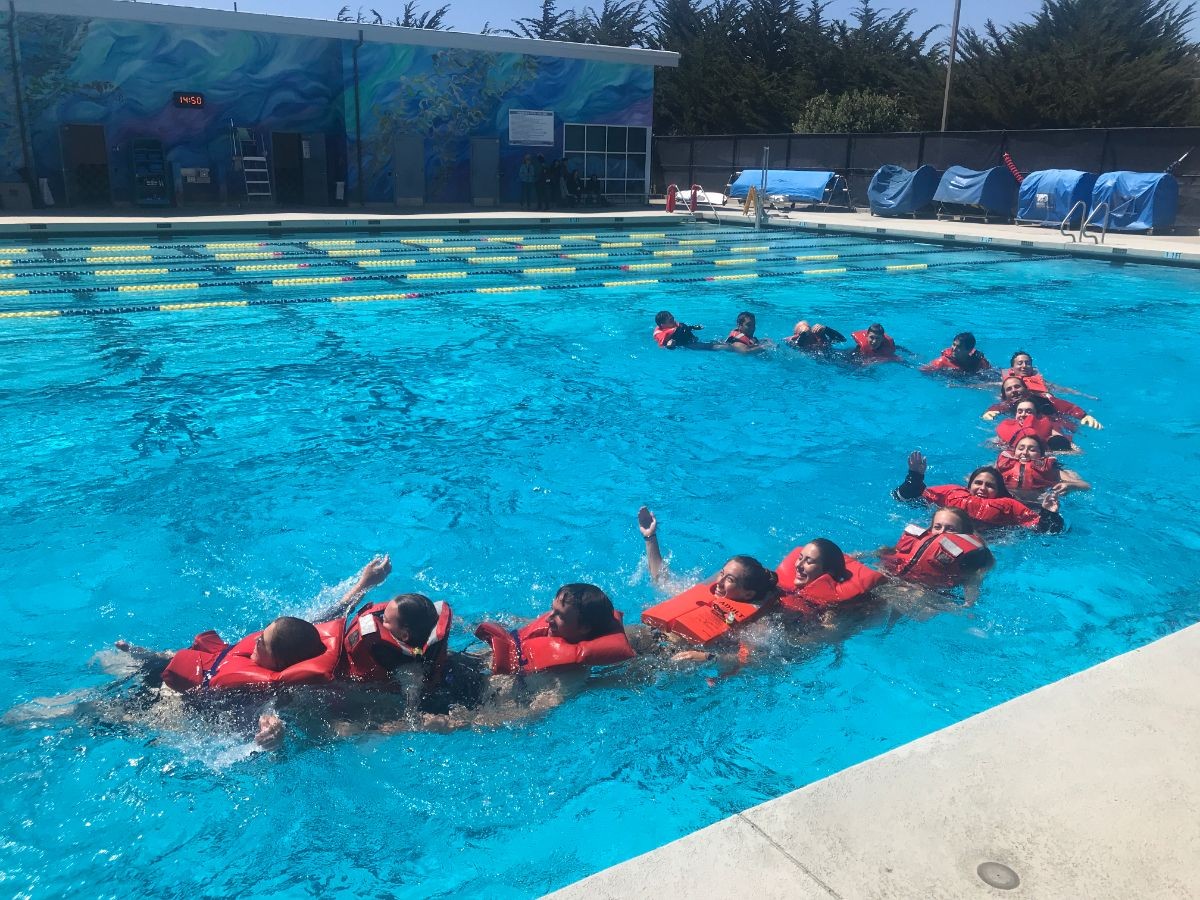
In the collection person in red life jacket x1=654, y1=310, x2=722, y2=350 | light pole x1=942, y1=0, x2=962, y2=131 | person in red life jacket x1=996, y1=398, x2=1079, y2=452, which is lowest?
person in red life jacket x1=996, y1=398, x2=1079, y2=452

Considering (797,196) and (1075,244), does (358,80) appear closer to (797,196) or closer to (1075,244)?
(797,196)

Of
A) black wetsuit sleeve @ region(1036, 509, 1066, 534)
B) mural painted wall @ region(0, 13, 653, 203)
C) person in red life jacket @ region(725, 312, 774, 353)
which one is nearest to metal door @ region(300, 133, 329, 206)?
mural painted wall @ region(0, 13, 653, 203)

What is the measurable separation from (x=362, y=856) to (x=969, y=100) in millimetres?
34243

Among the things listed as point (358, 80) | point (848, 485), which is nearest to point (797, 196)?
point (358, 80)

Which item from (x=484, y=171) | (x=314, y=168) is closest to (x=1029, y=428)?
(x=484, y=171)

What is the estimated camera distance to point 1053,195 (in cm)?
2089

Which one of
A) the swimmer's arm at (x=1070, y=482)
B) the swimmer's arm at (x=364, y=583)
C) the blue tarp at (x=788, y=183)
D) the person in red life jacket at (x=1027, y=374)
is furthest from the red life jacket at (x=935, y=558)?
the blue tarp at (x=788, y=183)

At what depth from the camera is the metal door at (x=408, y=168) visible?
23703mm

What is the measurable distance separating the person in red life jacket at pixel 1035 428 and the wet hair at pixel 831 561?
3.03 m

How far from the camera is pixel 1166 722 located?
2828mm

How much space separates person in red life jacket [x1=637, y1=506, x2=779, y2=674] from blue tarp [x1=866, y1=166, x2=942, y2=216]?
2190 centimetres

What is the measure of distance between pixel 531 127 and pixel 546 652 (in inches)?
929

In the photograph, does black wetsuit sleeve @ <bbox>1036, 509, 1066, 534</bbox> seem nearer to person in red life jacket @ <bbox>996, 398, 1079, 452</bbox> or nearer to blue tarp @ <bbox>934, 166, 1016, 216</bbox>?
person in red life jacket @ <bbox>996, 398, 1079, 452</bbox>

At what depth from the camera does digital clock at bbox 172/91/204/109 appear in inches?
842
